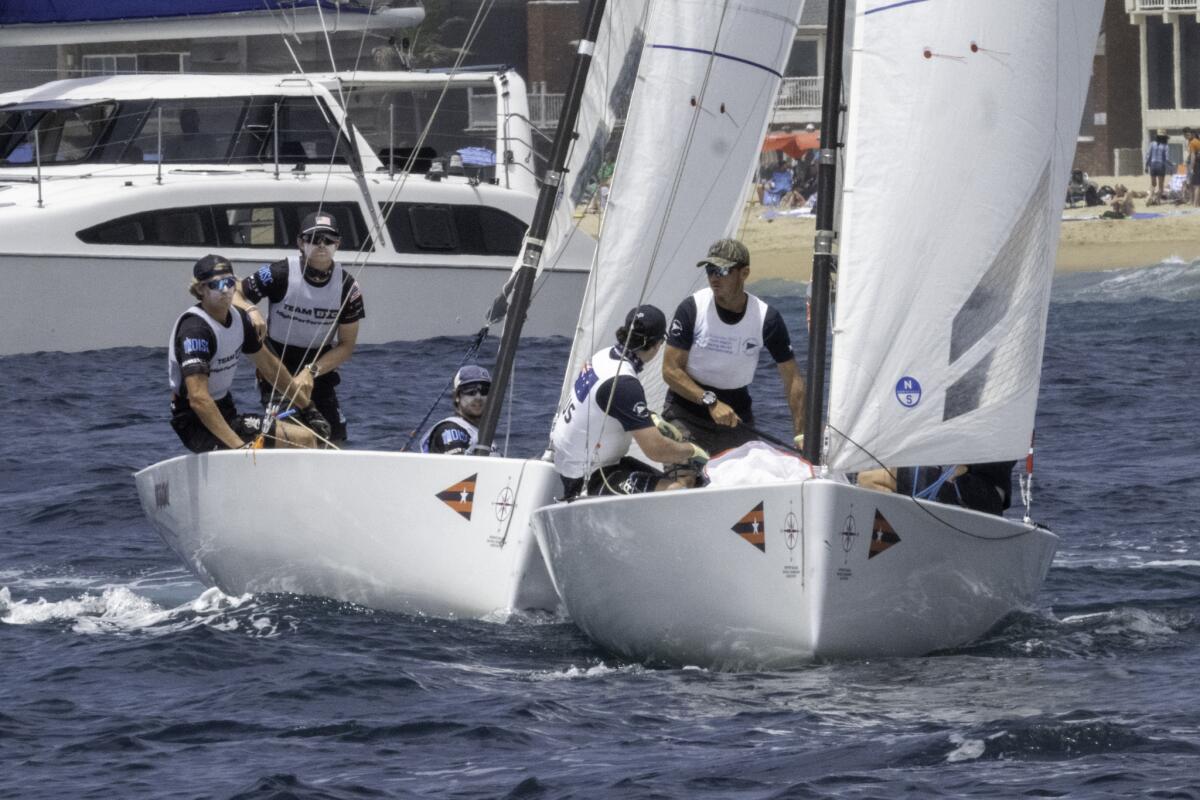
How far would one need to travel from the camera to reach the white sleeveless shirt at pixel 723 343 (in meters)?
9.78

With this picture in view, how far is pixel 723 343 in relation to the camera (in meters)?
9.80

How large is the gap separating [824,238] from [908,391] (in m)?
0.68

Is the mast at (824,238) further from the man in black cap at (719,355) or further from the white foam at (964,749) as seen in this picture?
the white foam at (964,749)

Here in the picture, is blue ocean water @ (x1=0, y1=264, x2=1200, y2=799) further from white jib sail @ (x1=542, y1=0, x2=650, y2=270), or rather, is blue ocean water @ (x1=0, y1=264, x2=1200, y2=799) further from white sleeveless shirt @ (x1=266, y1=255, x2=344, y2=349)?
white jib sail @ (x1=542, y1=0, x2=650, y2=270)

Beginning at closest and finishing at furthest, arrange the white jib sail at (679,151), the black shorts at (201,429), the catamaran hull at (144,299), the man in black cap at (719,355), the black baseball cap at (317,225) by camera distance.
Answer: the man in black cap at (719,355) → the black shorts at (201,429) → the black baseball cap at (317,225) → the white jib sail at (679,151) → the catamaran hull at (144,299)

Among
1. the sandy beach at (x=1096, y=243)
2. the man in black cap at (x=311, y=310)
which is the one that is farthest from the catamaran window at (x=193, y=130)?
the sandy beach at (x=1096, y=243)

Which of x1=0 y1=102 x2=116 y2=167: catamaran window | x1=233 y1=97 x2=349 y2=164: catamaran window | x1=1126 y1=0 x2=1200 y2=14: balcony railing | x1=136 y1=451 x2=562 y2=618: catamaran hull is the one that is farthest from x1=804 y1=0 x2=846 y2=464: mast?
x1=1126 y1=0 x2=1200 y2=14: balcony railing

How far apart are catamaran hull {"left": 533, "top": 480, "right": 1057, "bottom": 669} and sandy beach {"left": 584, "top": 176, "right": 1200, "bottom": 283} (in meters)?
25.2

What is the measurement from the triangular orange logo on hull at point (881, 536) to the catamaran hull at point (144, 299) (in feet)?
37.4

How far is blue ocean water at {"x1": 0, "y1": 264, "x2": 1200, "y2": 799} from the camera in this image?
707 cm

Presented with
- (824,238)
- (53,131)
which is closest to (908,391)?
(824,238)

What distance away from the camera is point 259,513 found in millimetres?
10117

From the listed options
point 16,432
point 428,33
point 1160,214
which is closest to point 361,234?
point 16,432

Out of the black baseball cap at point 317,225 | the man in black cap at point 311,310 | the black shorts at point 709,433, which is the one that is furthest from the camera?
the man in black cap at point 311,310
